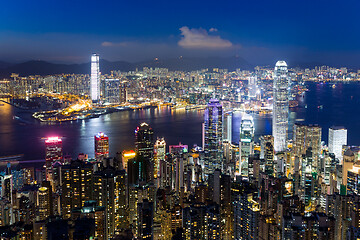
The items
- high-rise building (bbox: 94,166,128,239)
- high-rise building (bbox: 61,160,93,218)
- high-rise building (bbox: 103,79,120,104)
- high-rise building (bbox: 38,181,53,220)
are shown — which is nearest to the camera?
high-rise building (bbox: 94,166,128,239)

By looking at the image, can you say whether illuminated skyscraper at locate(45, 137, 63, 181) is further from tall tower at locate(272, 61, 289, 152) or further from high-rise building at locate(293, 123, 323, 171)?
tall tower at locate(272, 61, 289, 152)

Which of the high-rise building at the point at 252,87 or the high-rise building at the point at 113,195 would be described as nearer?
the high-rise building at the point at 113,195

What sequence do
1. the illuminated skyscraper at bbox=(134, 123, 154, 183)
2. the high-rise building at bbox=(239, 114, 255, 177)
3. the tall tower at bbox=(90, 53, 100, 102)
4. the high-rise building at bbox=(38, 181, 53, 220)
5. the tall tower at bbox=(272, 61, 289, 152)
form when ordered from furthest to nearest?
the tall tower at bbox=(90, 53, 100, 102), the tall tower at bbox=(272, 61, 289, 152), the high-rise building at bbox=(239, 114, 255, 177), the illuminated skyscraper at bbox=(134, 123, 154, 183), the high-rise building at bbox=(38, 181, 53, 220)

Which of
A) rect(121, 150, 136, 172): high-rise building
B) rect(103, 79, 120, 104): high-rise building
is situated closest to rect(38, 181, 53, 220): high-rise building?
rect(121, 150, 136, 172): high-rise building

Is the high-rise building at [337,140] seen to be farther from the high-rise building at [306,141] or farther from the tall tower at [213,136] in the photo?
the tall tower at [213,136]

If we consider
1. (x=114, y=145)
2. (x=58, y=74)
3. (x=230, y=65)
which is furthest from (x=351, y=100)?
(x=58, y=74)

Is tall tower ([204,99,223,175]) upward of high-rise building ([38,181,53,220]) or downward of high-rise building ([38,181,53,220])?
upward

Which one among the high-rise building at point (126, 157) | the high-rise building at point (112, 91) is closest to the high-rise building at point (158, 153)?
the high-rise building at point (126, 157)
